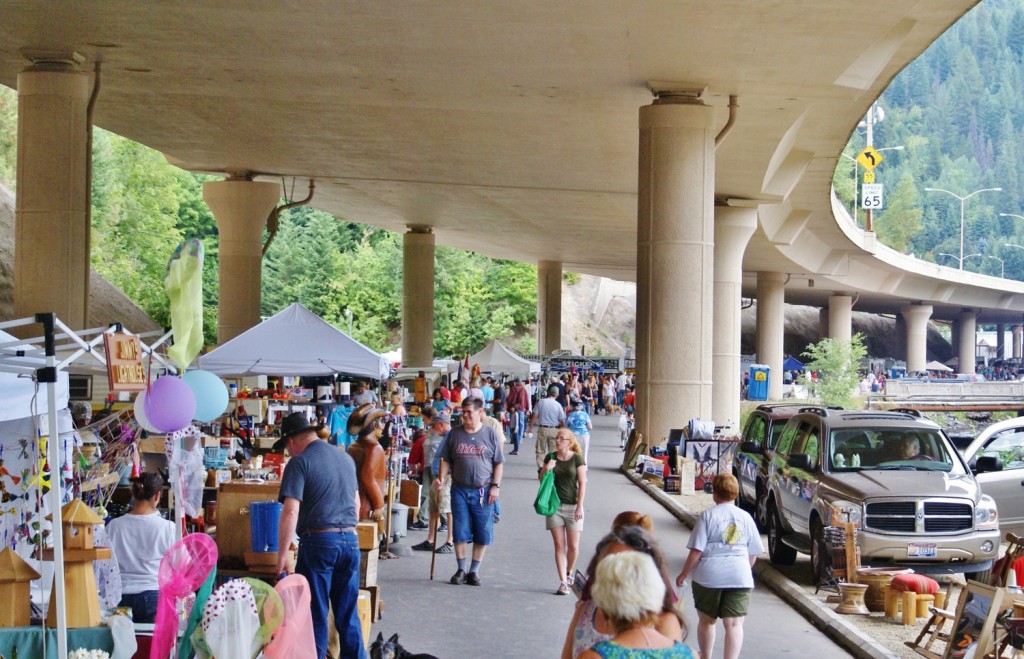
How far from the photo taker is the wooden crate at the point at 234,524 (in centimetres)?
1016

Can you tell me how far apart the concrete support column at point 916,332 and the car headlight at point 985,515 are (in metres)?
85.0

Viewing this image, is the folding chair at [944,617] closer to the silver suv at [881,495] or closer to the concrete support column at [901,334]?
the silver suv at [881,495]

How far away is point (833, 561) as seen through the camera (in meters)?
12.8

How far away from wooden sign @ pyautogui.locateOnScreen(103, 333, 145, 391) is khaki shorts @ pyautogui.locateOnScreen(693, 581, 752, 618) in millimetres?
4205

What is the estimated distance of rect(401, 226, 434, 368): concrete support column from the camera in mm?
57375

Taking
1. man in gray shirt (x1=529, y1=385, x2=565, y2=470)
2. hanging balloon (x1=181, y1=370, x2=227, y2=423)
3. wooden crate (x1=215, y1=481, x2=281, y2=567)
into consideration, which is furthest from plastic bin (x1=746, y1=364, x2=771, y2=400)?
hanging balloon (x1=181, y1=370, x2=227, y2=423)

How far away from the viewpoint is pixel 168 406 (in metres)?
8.47

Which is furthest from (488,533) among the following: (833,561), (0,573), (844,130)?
(844,130)

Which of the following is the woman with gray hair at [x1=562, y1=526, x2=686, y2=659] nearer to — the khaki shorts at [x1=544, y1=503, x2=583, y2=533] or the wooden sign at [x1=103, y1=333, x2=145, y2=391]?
the wooden sign at [x1=103, y1=333, x2=145, y2=391]

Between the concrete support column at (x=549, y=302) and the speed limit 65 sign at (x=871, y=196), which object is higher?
the speed limit 65 sign at (x=871, y=196)

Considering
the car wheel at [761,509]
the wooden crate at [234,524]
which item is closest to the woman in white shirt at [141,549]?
the wooden crate at [234,524]

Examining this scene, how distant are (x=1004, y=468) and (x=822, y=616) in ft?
20.5

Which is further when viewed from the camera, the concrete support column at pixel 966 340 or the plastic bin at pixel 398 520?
the concrete support column at pixel 966 340

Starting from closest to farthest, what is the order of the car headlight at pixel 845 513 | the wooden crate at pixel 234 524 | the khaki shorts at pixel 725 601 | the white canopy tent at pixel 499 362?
the khaki shorts at pixel 725 601 → the wooden crate at pixel 234 524 → the car headlight at pixel 845 513 → the white canopy tent at pixel 499 362
